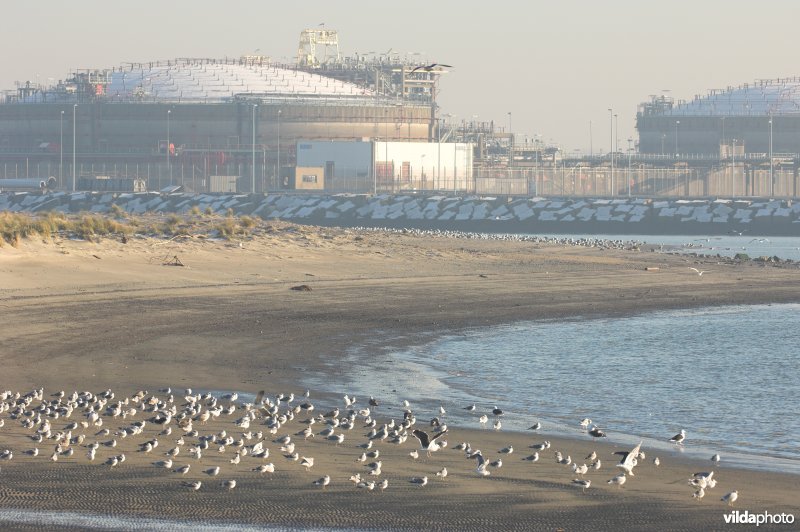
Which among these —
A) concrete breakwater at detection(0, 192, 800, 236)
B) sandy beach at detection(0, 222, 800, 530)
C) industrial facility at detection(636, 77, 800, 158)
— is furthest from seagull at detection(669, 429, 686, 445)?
industrial facility at detection(636, 77, 800, 158)

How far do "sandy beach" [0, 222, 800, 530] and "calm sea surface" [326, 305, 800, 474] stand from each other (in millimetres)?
1030

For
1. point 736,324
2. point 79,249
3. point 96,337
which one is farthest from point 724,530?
point 79,249

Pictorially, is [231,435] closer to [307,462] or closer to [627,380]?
[307,462]

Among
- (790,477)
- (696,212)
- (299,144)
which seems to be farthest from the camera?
(299,144)

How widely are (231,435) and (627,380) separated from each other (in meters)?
11.8

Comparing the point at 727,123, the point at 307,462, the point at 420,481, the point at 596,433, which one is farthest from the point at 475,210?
the point at 420,481

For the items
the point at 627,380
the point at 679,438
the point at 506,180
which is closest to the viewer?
the point at 679,438

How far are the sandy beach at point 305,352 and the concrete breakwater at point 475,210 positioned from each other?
48313 millimetres

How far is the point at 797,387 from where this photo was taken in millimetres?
29141

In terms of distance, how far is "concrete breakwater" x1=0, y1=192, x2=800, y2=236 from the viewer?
115000 mm

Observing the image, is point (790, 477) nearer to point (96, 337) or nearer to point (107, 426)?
point (107, 426)

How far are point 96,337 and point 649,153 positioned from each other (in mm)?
147175

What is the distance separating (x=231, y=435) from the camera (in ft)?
66.6

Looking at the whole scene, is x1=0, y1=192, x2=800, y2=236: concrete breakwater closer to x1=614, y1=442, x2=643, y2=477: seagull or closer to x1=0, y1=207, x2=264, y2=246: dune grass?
x1=0, y1=207, x2=264, y2=246: dune grass
